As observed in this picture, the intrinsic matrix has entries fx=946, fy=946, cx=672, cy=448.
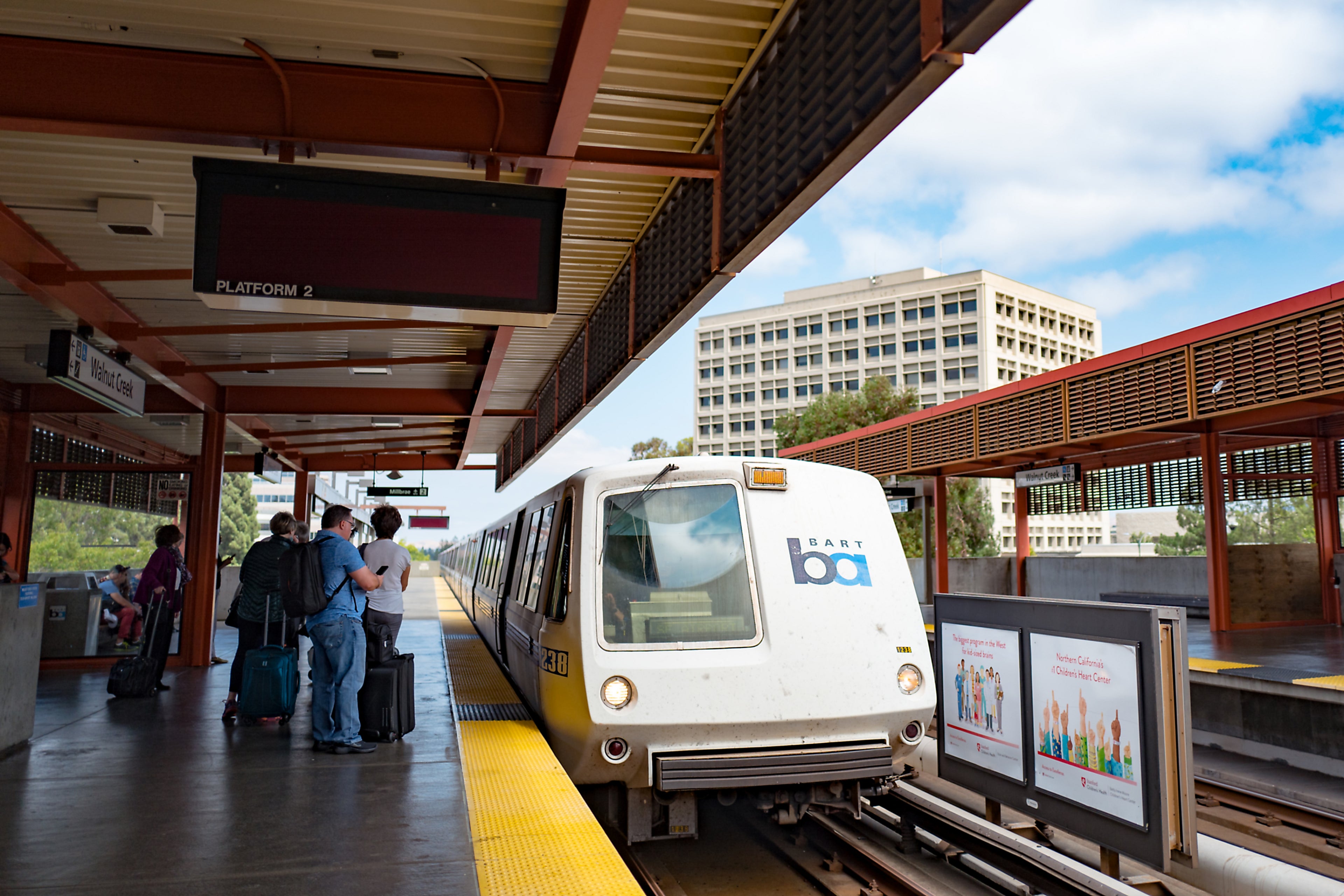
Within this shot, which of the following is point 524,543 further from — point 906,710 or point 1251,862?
point 1251,862

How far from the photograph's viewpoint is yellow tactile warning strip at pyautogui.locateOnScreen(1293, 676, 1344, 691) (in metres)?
8.52

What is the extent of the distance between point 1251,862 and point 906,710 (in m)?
2.03

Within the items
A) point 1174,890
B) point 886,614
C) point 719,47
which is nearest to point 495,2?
point 719,47

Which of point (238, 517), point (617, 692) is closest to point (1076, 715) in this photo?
point (617, 692)

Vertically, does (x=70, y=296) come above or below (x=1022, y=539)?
above

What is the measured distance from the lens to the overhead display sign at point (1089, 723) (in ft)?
16.8

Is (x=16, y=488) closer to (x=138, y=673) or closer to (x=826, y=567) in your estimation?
(x=138, y=673)

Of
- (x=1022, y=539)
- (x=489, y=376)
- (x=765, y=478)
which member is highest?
(x=489, y=376)

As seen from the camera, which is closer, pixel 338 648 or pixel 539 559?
pixel 338 648

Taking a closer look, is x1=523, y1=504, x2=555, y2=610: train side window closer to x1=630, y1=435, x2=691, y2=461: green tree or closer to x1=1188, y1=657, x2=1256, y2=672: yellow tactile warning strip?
x1=1188, y1=657, x2=1256, y2=672: yellow tactile warning strip

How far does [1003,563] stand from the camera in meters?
23.7

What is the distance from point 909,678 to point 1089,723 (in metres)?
1.05

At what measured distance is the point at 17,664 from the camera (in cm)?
620

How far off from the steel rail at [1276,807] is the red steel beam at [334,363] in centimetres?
825
